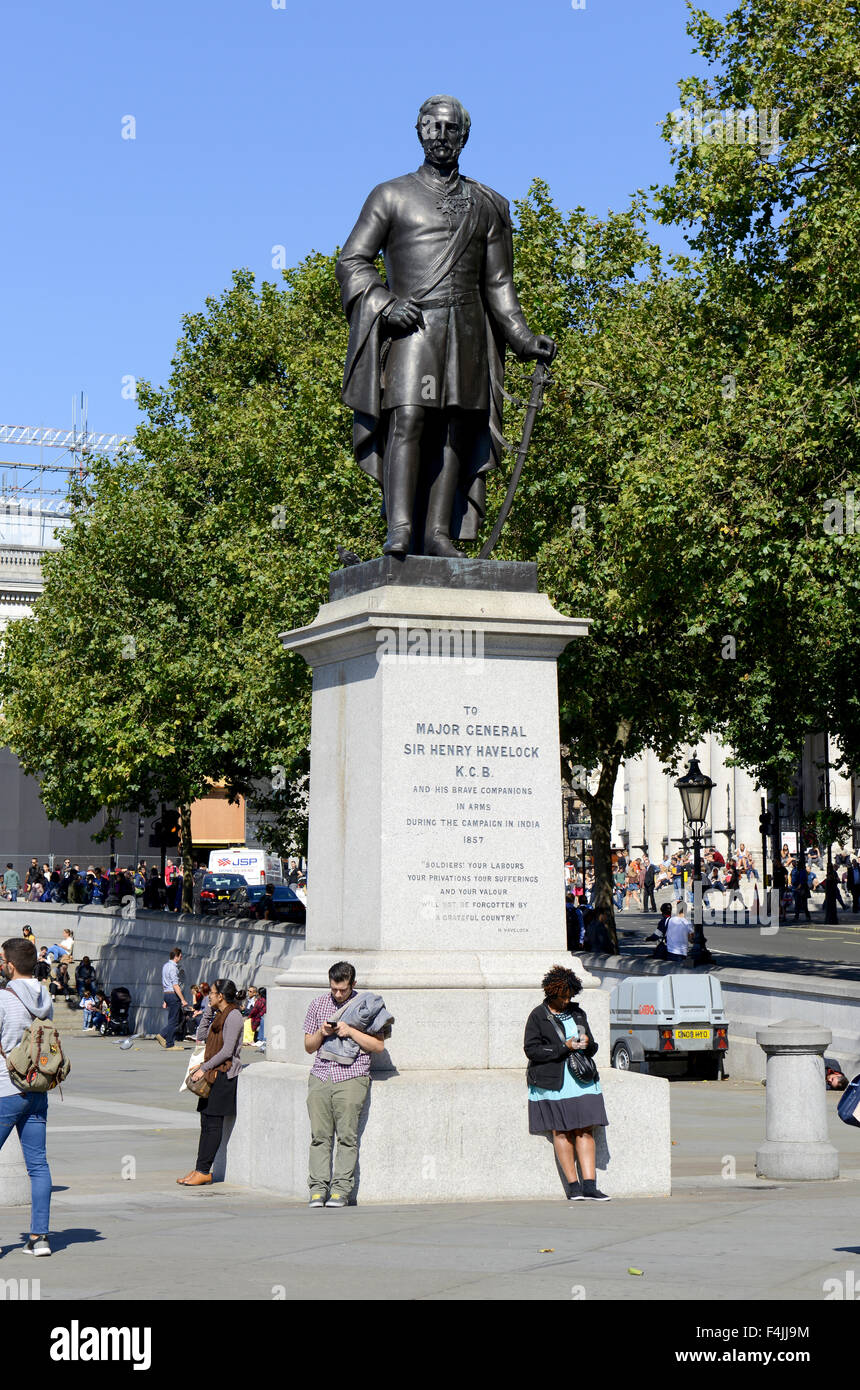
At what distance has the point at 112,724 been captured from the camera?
4959 cm

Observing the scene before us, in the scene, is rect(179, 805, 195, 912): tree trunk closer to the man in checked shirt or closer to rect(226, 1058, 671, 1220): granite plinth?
rect(226, 1058, 671, 1220): granite plinth

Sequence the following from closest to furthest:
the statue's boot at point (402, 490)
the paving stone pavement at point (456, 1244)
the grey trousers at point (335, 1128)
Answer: the paving stone pavement at point (456, 1244), the grey trousers at point (335, 1128), the statue's boot at point (402, 490)

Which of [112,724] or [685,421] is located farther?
A: [112,724]

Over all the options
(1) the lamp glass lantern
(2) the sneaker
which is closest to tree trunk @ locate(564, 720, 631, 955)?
(1) the lamp glass lantern

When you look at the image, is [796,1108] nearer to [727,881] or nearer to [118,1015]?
[118,1015]

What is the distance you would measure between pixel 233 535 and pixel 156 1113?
89.5 ft

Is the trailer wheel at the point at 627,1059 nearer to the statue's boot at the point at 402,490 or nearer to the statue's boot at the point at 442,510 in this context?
the statue's boot at the point at 442,510

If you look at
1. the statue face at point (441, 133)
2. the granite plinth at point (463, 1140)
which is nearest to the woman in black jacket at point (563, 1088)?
the granite plinth at point (463, 1140)

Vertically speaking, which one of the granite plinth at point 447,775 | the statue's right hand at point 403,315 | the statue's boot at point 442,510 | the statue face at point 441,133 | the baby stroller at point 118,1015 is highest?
the statue face at point 441,133

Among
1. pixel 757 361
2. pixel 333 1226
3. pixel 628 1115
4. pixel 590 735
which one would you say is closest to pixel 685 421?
A: pixel 757 361

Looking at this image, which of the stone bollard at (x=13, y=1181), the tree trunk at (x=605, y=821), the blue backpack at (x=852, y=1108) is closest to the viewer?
the blue backpack at (x=852, y=1108)

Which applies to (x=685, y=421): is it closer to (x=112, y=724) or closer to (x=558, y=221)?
(x=558, y=221)

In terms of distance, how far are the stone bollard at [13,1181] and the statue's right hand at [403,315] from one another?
6.30m

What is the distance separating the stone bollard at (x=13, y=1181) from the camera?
1259 centimetres
